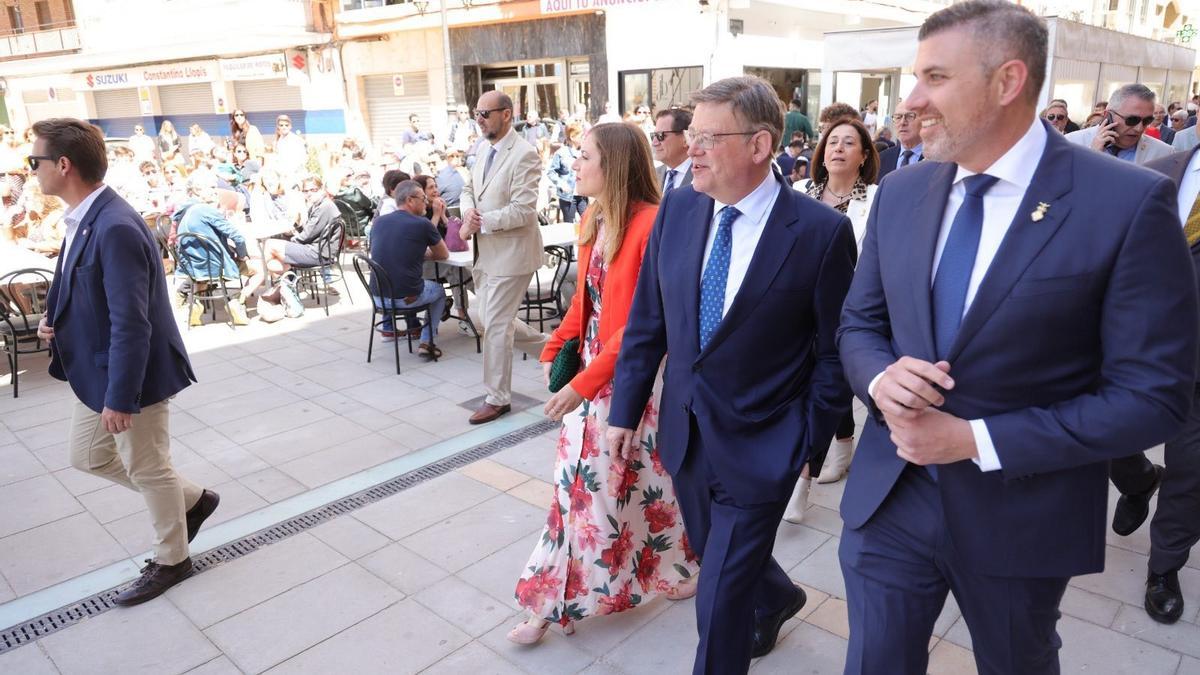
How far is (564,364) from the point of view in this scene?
2.82 m

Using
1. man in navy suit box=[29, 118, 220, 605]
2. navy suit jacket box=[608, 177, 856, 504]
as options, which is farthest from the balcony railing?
navy suit jacket box=[608, 177, 856, 504]

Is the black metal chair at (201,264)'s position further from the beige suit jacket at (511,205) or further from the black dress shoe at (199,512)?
the black dress shoe at (199,512)

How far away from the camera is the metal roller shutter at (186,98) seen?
87.8 ft

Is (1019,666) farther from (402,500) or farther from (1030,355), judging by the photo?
(402,500)

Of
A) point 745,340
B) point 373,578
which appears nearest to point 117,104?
point 373,578

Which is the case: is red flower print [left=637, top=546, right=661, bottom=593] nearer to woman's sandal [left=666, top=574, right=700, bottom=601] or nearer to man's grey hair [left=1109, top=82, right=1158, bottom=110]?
woman's sandal [left=666, top=574, right=700, bottom=601]

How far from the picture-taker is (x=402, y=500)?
4059 mm

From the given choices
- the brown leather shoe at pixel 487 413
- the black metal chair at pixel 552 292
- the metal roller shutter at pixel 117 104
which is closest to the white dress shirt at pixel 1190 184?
the brown leather shoe at pixel 487 413

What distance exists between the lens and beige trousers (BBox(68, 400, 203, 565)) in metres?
3.15

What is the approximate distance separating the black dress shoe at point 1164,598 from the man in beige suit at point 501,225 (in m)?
3.44

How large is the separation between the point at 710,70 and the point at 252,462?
49.1 ft

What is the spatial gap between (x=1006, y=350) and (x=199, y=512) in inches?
133

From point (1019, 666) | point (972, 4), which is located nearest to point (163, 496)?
point (1019, 666)

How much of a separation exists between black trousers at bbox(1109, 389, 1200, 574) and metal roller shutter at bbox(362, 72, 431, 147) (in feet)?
72.4
